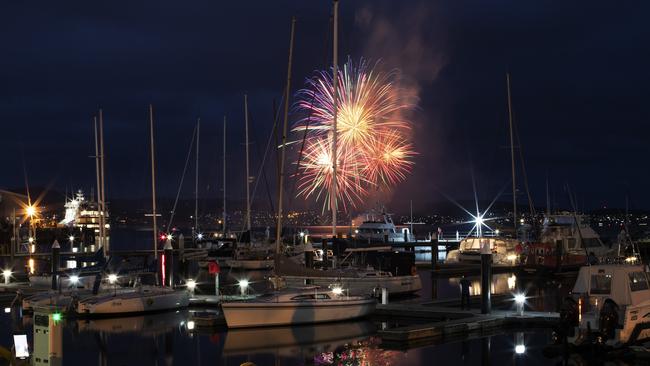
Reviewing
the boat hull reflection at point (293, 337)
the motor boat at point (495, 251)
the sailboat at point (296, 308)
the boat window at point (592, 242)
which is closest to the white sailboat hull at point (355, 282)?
the sailboat at point (296, 308)

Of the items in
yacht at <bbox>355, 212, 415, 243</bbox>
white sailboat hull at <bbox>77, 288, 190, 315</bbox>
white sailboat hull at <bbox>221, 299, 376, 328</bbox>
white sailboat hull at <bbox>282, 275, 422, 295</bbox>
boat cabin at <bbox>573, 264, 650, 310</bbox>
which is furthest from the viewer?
yacht at <bbox>355, 212, 415, 243</bbox>

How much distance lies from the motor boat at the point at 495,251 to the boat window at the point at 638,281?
3004 cm

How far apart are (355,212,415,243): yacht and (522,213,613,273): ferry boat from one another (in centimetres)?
3514

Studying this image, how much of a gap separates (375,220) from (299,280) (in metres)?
61.1

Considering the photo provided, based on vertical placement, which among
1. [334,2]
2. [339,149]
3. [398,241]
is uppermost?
[334,2]

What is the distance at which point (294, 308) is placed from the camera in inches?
1147

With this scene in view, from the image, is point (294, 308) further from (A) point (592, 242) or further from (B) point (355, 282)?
(A) point (592, 242)

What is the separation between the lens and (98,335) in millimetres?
29016

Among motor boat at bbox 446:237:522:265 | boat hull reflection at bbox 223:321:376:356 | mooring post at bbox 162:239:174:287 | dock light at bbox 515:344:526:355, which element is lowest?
dock light at bbox 515:344:526:355

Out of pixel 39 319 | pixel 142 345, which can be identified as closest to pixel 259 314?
pixel 142 345

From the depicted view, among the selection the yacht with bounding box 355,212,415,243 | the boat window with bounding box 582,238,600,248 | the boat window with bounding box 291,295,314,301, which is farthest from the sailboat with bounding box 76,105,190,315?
the yacht with bounding box 355,212,415,243

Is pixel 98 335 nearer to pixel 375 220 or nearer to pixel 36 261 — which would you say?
pixel 36 261

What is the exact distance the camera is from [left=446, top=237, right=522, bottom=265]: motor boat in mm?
57878

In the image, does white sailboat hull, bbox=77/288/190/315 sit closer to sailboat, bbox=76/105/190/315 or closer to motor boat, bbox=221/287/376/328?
sailboat, bbox=76/105/190/315
